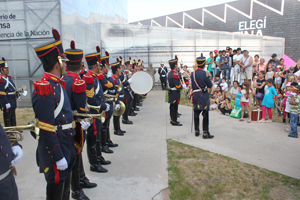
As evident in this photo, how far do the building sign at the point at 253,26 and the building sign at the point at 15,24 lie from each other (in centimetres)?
1780

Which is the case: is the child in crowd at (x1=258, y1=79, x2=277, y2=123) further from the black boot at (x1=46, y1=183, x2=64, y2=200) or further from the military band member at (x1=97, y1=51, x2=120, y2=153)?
the black boot at (x1=46, y1=183, x2=64, y2=200)

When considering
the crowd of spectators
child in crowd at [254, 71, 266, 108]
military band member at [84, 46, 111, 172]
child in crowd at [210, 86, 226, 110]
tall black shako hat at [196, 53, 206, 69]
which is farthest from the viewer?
child in crowd at [210, 86, 226, 110]

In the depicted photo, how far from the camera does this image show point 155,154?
4973 millimetres

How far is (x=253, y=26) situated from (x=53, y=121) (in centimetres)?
2284

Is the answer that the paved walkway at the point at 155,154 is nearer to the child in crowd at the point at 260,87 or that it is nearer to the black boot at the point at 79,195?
the black boot at the point at 79,195

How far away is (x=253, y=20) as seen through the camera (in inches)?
845

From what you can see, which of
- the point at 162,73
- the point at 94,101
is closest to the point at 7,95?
the point at 94,101

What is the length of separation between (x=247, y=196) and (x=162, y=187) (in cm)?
123

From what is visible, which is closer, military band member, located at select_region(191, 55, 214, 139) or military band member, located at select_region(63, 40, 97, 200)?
military band member, located at select_region(63, 40, 97, 200)

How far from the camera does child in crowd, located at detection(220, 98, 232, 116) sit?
8.77 metres

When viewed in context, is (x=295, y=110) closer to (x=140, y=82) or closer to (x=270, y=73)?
(x=270, y=73)

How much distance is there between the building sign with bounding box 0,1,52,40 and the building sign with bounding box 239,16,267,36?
17800 mm

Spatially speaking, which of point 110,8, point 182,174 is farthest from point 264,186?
point 110,8

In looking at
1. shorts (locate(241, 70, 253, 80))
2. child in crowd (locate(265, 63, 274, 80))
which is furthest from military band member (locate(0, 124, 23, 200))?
shorts (locate(241, 70, 253, 80))
